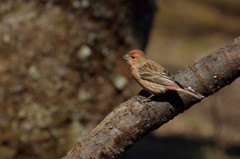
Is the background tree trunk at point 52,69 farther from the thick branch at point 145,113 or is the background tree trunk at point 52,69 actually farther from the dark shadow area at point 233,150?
the dark shadow area at point 233,150

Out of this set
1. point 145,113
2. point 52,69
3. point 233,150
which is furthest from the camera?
point 233,150

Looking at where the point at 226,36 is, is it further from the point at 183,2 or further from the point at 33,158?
the point at 33,158

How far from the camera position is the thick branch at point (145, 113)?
3600mm

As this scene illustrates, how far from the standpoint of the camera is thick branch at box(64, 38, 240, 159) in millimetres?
3600

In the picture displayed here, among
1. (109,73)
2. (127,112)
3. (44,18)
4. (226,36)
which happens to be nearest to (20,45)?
(44,18)

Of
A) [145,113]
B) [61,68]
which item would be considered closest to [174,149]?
[61,68]

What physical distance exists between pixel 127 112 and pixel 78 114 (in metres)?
3.88

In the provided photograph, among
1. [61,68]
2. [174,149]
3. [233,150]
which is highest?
[61,68]

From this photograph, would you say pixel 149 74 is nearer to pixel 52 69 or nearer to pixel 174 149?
pixel 52 69

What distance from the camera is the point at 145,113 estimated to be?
362 cm

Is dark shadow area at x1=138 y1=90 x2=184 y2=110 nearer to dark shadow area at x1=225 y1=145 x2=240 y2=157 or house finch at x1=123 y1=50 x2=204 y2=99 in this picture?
house finch at x1=123 y1=50 x2=204 y2=99

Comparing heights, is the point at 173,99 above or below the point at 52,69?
below

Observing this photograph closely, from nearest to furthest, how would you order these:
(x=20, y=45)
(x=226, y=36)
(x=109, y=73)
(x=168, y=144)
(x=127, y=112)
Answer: (x=127, y=112), (x=20, y=45), (x=109, y=73), (x=168, y=144), (x=226, y=36)

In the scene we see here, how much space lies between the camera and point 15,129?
23.4 ft
